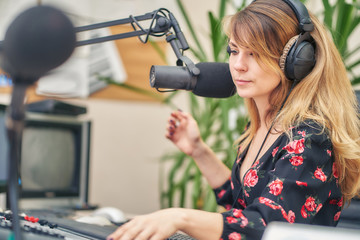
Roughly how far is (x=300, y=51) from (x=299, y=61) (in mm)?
20

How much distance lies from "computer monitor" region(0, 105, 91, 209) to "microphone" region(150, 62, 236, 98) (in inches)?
29.7

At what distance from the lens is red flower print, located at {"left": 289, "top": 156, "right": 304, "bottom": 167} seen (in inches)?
Result: 30.0

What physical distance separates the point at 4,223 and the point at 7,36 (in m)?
0.32

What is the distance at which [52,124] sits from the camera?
1522mm

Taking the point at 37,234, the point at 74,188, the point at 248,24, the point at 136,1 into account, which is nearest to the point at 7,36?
the point at 37,234

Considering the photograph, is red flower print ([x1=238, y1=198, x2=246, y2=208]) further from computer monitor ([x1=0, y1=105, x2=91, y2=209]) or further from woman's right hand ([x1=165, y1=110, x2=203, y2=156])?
computer monitor ([x1=0, y1=105, x2=91, y2=209])

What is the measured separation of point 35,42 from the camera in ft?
1.38

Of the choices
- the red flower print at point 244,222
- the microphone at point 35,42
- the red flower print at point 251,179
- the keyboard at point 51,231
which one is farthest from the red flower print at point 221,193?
the microphone at point 35,42

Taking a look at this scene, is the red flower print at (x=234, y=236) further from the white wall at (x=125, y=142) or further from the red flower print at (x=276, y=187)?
the white wall at (x=125, y=142)

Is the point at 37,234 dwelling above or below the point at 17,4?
below

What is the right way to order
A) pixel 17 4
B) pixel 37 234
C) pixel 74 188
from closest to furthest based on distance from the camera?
1. pixel 37 234
2. pixel 74 188
3. pixel 17 4

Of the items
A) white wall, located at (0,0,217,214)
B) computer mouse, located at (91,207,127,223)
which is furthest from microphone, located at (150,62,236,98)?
white wall, located at (0,0,217,214)

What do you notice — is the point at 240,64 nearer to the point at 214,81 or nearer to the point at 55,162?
the point at 214,81

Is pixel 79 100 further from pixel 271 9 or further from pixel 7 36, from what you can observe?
pixel 7 36
